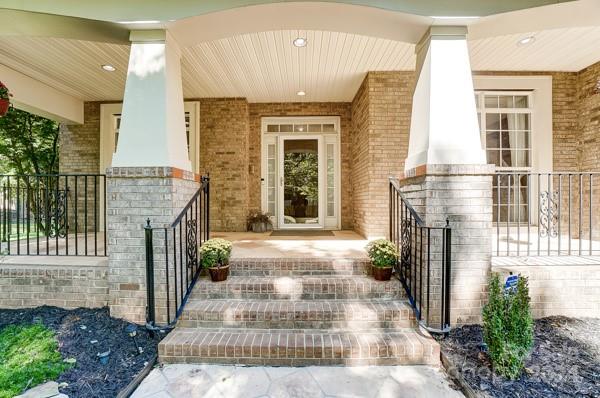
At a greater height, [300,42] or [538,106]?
[300,42]

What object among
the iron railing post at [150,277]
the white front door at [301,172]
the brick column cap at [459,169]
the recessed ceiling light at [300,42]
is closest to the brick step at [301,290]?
the iron railing post at [150,277]

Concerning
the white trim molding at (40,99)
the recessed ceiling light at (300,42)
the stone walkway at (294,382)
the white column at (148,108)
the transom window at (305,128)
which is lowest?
the stone walkway at (294,382)

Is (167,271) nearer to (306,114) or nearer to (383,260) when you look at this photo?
(383,260)

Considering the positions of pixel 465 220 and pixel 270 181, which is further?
pixel 270 181

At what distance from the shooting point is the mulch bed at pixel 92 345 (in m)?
2.06

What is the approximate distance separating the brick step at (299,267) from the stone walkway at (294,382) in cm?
99

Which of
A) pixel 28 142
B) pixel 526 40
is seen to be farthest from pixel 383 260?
pixel 28 142

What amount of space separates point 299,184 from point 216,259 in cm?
390

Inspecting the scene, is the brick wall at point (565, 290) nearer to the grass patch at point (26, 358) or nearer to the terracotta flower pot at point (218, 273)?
the terracotta flower pot at point (218, 273)

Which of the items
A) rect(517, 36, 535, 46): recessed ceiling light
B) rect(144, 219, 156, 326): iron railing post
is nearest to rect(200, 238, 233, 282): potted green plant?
rect(144, 219, 156, 326): iron railing post

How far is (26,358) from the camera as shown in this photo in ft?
7.39

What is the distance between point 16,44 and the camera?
3.97 m

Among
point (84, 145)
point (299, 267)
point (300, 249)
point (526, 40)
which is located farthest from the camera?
point (84, 145)

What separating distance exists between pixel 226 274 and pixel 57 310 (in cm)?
171
